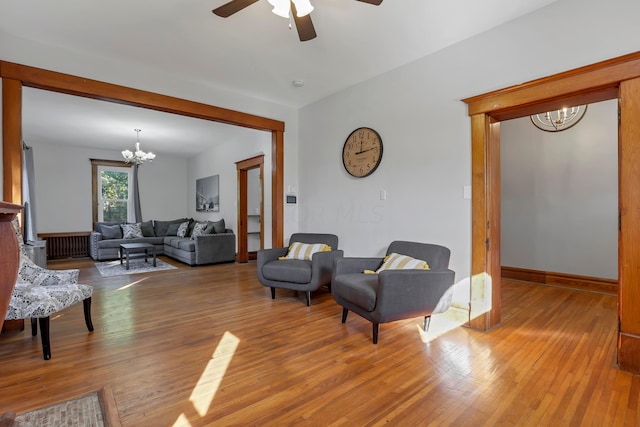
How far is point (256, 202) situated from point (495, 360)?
5.87 m

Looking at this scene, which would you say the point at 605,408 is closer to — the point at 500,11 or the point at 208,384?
the point at 208,384

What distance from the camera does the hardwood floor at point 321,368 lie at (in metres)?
1.64

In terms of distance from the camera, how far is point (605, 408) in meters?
1.67

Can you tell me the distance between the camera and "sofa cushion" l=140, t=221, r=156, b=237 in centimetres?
749

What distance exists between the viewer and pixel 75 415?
161 centimetres

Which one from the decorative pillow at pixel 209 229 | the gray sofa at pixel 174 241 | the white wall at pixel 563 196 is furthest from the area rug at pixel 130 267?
the white wall at pixel 563 196

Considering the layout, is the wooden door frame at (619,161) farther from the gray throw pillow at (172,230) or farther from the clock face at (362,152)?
the gray throw pillow at (172,230)

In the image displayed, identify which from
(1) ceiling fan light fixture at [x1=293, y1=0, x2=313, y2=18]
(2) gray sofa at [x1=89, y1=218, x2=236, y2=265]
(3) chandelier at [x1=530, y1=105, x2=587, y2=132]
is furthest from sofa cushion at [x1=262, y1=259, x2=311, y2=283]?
(3) chandelier at [x1=530, y1=105, x2=587, y2=132]

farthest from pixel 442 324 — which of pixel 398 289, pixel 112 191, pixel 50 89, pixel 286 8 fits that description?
pixel 112 191

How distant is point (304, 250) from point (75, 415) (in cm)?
256

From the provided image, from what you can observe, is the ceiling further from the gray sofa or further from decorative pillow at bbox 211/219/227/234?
decorative pillow at bbox 211/219/227/234

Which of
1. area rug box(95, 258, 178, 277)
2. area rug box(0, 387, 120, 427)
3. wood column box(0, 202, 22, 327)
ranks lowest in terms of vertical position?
area rug box(0, 387, 120, 427)

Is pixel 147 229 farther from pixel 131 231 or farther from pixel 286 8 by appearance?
pixel 286 8

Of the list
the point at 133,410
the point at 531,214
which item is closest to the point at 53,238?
the point at 133,410
